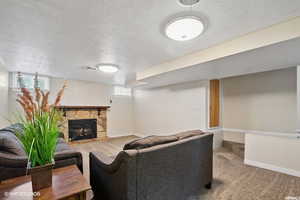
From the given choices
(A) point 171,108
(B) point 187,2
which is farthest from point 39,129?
(A) point 171,108

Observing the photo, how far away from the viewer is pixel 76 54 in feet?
9.02

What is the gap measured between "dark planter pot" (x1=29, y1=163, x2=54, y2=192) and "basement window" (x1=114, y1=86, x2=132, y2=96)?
5277 millimetres

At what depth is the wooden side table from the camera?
1096 millimetres

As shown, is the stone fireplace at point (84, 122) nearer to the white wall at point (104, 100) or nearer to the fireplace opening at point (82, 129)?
the fireplace opening at point (82, 129)

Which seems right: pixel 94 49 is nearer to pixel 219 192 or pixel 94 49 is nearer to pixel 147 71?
pixel 147 71

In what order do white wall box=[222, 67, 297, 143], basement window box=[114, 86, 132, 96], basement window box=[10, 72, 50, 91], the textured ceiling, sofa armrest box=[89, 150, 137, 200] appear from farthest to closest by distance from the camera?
basement window box=[114, 86, 132, 96] → basement window box=[10, 72, 50, 91] → white wall box=[222, 67, 297, 143] → the textured ceiling → sofa armrest box=[89, 150, 137, 200]

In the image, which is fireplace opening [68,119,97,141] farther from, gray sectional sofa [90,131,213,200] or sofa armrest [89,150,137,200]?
sofa armrest [89,150,137,200]

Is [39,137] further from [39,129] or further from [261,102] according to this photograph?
[261,102]

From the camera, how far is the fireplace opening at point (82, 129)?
5176mm

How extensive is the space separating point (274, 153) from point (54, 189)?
385 centimetres

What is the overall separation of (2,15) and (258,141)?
15.8 feet

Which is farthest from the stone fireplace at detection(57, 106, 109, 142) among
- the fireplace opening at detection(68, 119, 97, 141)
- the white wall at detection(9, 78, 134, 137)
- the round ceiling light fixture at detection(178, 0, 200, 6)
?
the round ceiling light fixture at detection(178, 0, 200, 6)

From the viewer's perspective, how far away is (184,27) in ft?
5.51

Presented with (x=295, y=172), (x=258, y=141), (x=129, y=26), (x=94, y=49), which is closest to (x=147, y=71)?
(x=94, y=49)
